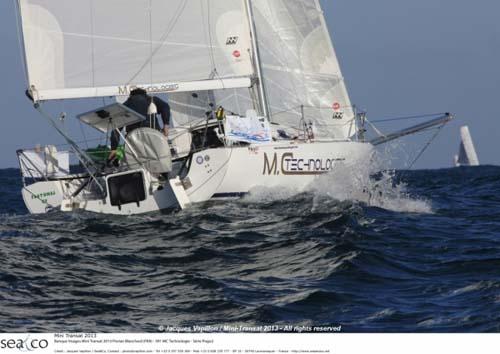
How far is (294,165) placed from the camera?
2020 centimetres

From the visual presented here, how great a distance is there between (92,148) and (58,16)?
109 inches

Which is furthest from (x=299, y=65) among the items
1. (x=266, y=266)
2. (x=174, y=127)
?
(x=266, y=266)

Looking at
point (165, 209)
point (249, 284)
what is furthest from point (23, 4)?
point (249, 284)

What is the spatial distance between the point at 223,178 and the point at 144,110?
2.49 m

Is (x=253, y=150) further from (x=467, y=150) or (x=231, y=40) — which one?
(x=467, y=150)

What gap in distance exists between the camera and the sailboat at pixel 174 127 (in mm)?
19469

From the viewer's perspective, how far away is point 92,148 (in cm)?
2111

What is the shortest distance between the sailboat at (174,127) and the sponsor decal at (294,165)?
0.07 feet

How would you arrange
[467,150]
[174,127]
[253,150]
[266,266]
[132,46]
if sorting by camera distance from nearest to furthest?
[266,266], [253,150], [132,46], [174,127], [467,150]

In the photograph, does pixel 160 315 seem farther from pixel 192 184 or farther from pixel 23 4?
pixel 23 4

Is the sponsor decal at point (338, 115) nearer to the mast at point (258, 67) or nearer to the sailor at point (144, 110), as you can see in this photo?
the mast at point (258, 67)

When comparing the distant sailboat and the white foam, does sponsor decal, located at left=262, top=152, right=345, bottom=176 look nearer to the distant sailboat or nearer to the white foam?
the white foam

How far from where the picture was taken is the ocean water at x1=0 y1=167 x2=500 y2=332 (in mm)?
10789

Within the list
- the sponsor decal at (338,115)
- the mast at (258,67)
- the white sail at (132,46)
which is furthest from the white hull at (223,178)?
the sponsor decal at (338,115)
